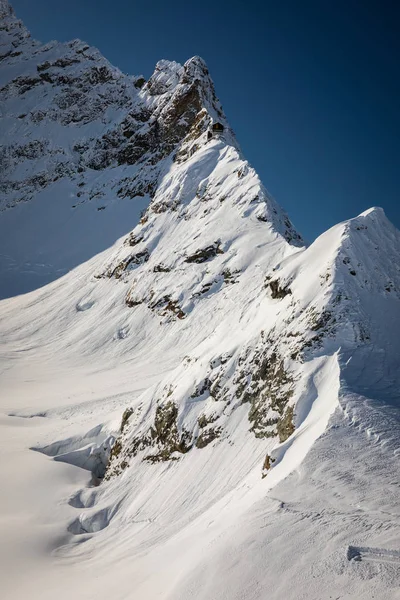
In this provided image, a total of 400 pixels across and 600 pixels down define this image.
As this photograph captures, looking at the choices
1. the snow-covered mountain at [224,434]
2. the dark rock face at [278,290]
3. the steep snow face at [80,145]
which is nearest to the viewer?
the snow-covered mountain at [224,434]

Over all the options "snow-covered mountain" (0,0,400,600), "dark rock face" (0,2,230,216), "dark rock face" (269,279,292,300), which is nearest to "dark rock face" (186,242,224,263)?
"snow-covered mountain" (0,0,400,600)

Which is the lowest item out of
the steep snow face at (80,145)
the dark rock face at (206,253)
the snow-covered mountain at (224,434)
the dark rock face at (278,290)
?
the snow-covered mountain at (224,434)

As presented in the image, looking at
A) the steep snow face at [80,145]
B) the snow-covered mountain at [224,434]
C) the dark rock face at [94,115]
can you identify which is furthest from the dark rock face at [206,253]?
the dark rock face at [94,115]

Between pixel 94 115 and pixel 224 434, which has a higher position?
pixel 94 115

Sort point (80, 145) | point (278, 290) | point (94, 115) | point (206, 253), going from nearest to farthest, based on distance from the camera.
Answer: point (278, 290), point (206, 253), point (80, 145), point (94, 115)

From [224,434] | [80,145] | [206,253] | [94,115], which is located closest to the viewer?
[224,434]

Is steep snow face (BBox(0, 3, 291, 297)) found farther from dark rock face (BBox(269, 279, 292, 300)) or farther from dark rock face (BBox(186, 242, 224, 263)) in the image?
dark rock face (BBox(269, 279, 292, 300))

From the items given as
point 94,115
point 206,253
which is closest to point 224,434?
point 206,253

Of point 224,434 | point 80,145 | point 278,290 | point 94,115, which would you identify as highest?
point 94,115

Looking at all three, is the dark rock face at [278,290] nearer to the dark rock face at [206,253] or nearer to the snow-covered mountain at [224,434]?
the snow-covered mountain at [224,434]

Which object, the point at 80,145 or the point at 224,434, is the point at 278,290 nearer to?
the point at 224,434

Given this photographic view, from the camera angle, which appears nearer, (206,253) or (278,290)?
(278,290)

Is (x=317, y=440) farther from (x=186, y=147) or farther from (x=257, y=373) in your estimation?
(x=186, y=147)

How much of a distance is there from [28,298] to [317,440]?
179 ft
